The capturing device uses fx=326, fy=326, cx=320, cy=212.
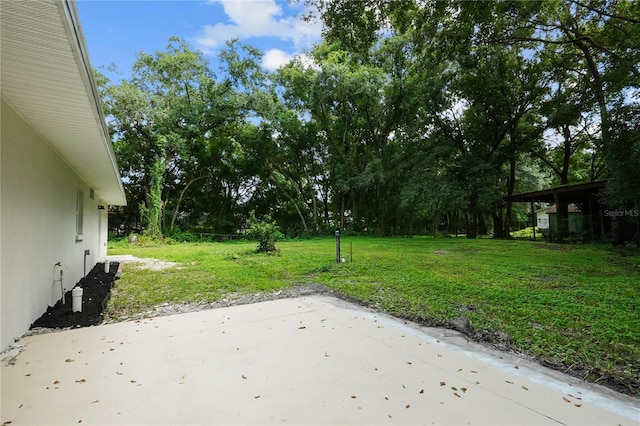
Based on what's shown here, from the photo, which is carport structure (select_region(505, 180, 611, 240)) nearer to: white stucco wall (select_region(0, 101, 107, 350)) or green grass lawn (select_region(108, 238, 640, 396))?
green grass lawn (select_region(108, 238, 640, 396))

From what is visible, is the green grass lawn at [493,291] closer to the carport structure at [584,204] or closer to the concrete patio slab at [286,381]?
the concrete patio slab at [286,381]

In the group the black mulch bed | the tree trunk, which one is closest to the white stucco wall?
the black mulch bed

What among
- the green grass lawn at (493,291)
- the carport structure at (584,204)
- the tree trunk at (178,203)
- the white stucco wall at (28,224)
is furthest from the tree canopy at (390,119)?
the white stucco wall at (28,224)

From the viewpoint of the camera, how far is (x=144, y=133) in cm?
1762

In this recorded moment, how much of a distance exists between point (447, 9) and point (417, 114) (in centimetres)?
1109

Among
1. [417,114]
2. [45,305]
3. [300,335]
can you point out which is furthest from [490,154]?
[45,305]

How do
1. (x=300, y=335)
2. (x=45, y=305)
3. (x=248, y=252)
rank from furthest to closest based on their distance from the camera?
(x=248, y=252) < (x=45, y=305) < (x=300, y=335)

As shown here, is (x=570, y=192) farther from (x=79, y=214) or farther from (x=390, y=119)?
(x=79, y=214)

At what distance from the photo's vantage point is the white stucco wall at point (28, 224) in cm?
280

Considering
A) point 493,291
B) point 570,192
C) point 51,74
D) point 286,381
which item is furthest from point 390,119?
point 286,381

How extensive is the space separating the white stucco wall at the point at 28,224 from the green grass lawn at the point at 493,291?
37.2 inches

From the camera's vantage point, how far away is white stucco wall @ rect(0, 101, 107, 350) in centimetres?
280

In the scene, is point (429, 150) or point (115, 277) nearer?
point (115, 277)

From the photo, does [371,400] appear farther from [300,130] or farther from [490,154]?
[300,130]
